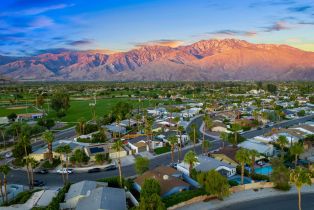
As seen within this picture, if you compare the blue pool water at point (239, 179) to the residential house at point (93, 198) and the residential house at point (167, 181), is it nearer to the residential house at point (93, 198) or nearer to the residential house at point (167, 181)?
the residential house at point (167, 181)

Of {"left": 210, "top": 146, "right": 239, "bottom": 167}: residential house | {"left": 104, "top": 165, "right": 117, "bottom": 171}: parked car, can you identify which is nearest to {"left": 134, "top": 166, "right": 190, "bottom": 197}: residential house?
{"left": 104, "top": 165, "right": 117, "bottom": 171}: parked car

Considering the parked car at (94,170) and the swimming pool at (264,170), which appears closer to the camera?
the swimming pool at (264,170)

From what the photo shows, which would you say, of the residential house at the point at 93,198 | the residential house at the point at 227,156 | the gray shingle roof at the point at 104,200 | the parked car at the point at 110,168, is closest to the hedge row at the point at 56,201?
the residential house at the point at 93,198

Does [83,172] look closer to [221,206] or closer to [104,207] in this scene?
[104,207]

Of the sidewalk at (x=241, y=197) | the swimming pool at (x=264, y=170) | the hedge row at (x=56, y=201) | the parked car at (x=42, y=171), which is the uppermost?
the hedge row at (x=56, y=201)

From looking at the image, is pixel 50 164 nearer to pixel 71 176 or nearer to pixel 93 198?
pixel 71 176

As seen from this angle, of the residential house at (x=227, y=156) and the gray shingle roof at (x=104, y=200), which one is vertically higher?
the gray shingle roof at (x=104, y=200)
